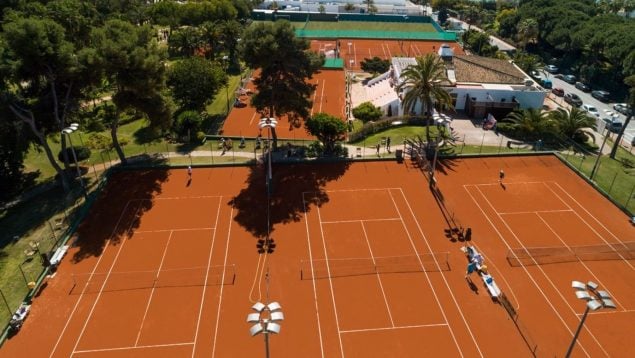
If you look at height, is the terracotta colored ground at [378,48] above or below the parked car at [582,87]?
above

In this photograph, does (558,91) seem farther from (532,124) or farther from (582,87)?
(532,124)

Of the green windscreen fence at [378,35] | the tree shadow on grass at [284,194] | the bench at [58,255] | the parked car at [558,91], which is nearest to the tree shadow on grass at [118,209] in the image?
the bench at [58,255]

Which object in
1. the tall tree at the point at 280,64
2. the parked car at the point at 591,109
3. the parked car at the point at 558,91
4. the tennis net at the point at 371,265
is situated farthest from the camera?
the parked car at the point at 558,91

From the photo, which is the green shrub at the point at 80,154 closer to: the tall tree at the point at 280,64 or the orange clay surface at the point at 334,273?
the orange clay surface at the point at 334,273

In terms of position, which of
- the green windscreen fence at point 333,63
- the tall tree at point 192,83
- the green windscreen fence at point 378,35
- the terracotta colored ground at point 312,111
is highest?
the tall tree at point 192,83

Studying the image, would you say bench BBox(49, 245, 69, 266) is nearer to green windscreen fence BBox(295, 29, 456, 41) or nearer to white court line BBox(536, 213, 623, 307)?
white court line BBox(536, 213, 623, 307)

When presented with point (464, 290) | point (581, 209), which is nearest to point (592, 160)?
point (581, 209)

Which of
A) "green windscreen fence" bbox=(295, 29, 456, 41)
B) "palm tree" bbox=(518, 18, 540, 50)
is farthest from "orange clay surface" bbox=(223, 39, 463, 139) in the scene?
"palm tree" bbox=(518, 18, 540, 50)
